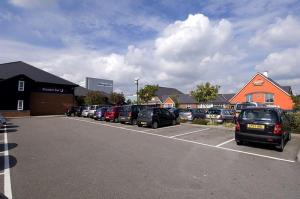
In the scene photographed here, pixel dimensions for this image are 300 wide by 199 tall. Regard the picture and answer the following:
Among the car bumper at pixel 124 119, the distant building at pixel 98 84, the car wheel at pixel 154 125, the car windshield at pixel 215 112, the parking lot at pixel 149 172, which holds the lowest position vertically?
the parking lot at pixel 149 172

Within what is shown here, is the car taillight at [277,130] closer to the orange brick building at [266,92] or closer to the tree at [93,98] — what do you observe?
the tree at [93,98]

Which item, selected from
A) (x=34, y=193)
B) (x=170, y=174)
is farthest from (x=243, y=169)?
(x=34, y=193)

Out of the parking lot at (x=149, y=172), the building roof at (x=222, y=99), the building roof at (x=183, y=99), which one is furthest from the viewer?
the building roof at (x=183, y=99)

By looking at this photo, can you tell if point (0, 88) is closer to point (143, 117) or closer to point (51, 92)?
point (51, 92)

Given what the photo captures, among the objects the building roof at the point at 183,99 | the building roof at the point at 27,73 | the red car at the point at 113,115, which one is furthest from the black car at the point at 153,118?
the building roof at the point at 183,99

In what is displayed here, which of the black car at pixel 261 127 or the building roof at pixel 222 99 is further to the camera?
the building roof at pixel 222 99

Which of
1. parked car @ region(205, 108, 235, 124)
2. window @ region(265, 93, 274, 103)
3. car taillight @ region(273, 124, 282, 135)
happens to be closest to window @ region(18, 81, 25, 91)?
parked car @ region(205, 108, 235, 124)

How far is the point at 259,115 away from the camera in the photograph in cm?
951

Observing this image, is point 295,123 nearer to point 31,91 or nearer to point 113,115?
point 113,115

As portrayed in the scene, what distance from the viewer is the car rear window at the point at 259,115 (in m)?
9.27

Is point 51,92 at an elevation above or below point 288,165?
above

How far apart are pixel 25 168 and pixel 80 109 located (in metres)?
27.8

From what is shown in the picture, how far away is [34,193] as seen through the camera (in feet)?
14.8

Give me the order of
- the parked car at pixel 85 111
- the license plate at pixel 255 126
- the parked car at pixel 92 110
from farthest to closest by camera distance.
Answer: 1. the parked car at pixel 85 111
2. the parked car at pixel 92 110
3. the license plate at pixel 255 126
